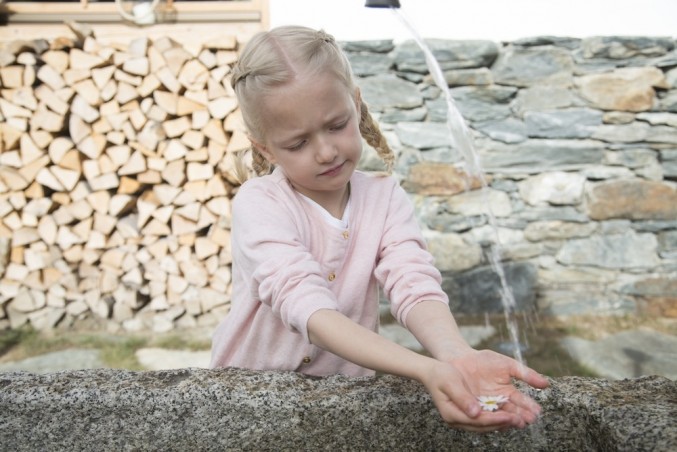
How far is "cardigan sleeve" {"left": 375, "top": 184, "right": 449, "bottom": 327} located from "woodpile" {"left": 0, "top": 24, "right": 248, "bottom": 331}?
249cm

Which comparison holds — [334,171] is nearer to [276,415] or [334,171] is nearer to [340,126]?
[340,126]

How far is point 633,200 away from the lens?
3.75 m

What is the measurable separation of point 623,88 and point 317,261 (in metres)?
3.01

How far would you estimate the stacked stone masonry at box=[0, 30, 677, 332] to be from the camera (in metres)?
3.68

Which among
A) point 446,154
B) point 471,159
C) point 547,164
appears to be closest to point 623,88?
point 547,164

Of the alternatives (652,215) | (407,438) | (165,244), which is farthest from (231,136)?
(407,438)

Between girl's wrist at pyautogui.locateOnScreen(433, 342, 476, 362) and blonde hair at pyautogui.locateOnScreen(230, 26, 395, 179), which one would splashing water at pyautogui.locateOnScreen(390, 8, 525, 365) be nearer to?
blonde hair at pyautogui.locateOnScreen(230, 26, 395, 179)

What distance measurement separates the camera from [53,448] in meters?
1.20

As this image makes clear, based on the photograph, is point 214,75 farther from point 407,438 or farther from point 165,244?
point 407,438

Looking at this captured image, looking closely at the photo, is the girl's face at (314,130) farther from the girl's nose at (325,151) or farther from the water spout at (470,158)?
the water spout at (470,158)

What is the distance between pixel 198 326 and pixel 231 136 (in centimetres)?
137

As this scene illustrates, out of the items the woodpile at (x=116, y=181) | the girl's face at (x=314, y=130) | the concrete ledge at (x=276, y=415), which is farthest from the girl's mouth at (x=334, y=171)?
the woodpile at (x=116, y=181)

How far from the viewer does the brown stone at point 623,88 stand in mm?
3598

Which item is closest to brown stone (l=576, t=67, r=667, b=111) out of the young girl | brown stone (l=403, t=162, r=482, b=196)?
brown stone (l=403, t=162, r=482, b=196)
